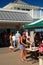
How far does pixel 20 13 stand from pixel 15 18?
2580 millimetres

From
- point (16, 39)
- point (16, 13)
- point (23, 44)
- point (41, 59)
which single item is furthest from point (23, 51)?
point (16, 13)

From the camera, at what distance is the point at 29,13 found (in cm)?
2905

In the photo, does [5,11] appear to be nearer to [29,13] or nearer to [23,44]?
[29,13]

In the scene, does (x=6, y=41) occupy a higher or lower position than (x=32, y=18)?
lower

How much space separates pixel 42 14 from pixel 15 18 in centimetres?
413

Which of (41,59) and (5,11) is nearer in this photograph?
(41,59)

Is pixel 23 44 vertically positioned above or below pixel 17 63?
above

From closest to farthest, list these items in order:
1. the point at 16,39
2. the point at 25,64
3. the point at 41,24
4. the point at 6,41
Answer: the point at 25,64, the point at 41,24, the point at 16,39, the point at 6,41

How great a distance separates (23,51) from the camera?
1326 cm

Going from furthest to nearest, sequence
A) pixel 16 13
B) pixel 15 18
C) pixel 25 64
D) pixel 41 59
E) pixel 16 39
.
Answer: pixel 16 13, pixel 15 18, pixel 16 39, pixel 25 64, pixel 41 59

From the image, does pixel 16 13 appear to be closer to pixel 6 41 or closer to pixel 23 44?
pixel 6 41

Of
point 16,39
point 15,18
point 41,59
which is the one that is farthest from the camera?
point 15,18

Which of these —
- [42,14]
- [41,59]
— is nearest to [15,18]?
[42,14]

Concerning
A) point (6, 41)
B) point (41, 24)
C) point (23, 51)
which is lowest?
point (6, 41)
